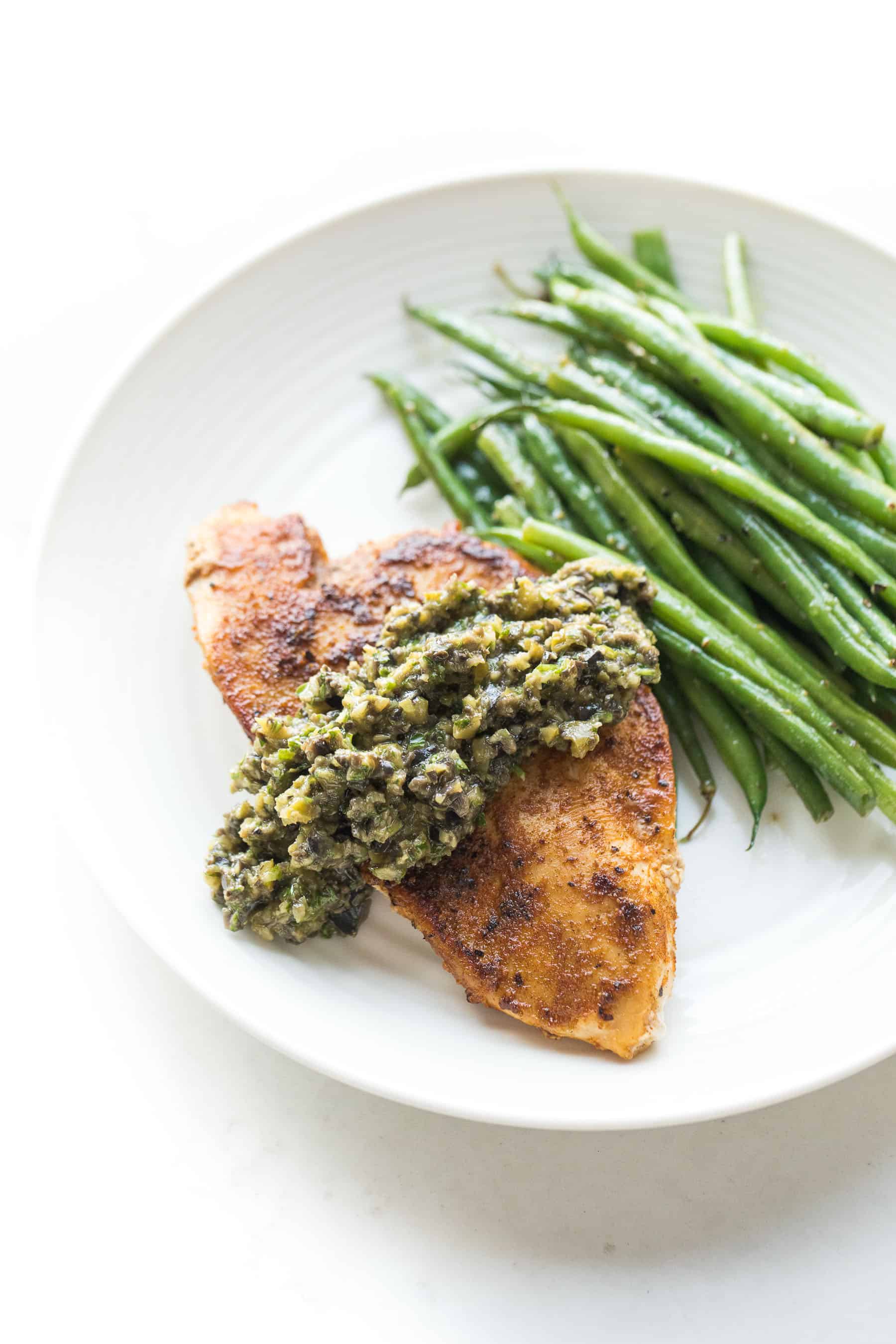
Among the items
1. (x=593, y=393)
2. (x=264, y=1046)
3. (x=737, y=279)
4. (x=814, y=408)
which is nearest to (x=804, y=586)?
(x=814, y=408)

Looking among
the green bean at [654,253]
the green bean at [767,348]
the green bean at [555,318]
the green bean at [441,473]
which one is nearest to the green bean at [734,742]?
the green bean at [441,473]

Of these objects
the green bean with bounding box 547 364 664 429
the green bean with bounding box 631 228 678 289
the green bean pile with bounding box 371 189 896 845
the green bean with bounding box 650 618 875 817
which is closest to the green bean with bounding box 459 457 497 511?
the green bean pile with bounding box 371 189 896 845

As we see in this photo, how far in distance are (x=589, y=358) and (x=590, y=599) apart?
4.28 ft

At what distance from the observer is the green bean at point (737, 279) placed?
4.81 metres

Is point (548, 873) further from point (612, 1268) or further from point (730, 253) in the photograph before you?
point (730, 253)

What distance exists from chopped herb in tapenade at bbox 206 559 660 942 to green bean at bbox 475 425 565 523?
0.68m

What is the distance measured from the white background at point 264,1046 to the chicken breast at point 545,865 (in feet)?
2.07

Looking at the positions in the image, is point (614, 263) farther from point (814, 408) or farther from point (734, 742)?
point (734, 742)

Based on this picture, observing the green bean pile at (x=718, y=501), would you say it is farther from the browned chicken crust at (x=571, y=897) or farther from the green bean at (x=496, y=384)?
the browned chicken crust at (x=571, y=897)

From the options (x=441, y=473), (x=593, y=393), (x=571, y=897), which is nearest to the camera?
(x=571, y=897)

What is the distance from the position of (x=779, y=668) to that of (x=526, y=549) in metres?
1.07

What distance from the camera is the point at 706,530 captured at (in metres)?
4.38

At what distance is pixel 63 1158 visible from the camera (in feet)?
13.8

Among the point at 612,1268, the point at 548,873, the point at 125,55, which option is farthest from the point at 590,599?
the point at 125,55
